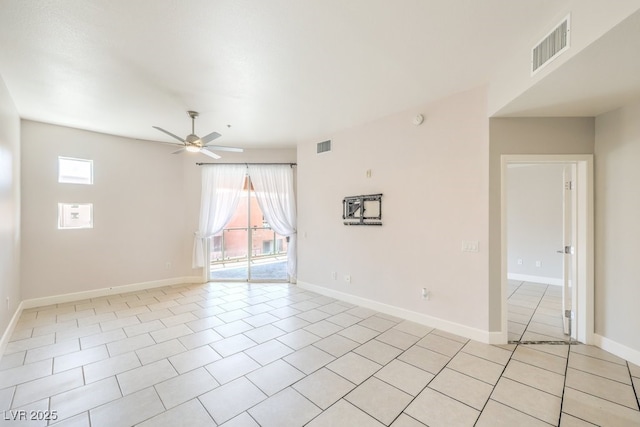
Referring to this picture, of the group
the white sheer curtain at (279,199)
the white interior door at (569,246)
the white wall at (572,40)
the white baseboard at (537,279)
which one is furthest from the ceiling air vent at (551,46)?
the white baseboard at (537,279)

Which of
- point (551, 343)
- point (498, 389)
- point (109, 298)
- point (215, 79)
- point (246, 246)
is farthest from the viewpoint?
point (246, 246)

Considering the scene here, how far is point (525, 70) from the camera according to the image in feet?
7.85

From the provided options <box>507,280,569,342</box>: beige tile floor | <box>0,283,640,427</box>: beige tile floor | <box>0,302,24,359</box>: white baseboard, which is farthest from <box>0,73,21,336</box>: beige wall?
<box>507,280,569,342</box>: beige tile floor

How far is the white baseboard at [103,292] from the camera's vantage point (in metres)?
4.45

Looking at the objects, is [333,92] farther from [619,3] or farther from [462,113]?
[619,3]

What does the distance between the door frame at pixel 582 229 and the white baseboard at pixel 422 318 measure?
0.19m

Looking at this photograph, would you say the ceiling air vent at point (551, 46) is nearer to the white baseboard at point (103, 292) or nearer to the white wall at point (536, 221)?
the white wall at point (536, 221)

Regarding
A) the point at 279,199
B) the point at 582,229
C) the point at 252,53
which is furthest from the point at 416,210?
the point at 279,199

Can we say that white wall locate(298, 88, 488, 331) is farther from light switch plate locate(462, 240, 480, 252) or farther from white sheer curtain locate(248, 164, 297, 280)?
white sheer curtain locate(248, 164, 297, 280)

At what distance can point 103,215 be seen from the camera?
5.04 metres

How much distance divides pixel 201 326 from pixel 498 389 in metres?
3.43

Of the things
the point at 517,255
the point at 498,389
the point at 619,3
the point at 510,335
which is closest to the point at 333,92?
the point at 619,3

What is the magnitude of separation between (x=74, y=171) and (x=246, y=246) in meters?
3.38

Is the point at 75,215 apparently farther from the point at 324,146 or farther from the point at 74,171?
the point at 324,146
